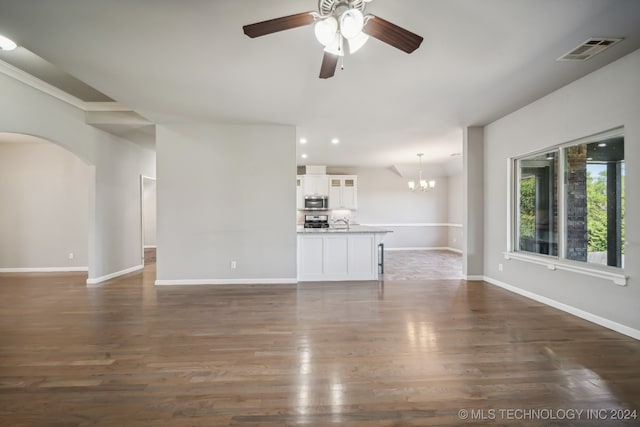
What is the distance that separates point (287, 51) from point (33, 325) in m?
3.98

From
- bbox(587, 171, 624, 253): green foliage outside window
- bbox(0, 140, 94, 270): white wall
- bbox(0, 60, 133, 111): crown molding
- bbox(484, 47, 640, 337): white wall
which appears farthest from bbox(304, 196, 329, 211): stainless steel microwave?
bbox(587, 171, 624, 253): green foliage outside window

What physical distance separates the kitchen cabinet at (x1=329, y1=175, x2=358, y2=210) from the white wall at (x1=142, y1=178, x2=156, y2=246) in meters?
5.97

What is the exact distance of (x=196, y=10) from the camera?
2070 mm

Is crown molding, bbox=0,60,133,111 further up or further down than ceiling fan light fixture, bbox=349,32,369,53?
further up

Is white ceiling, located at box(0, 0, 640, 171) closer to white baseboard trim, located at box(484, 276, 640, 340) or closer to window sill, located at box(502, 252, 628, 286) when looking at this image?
window sill, located at box(502, 252, 628, 286)

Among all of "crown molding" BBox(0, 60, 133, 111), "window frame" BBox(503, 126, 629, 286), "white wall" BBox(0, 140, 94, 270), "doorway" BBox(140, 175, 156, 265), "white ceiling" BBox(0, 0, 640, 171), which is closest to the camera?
"white ceiling" BBox(0, 0, 640, 171)

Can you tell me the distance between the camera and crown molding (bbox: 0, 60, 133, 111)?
3360 mm

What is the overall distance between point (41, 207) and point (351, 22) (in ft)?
24.4

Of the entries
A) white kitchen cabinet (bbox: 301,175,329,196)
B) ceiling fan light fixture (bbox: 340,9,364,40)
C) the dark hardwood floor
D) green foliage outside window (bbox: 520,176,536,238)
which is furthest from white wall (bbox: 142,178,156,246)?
green foliage outside window (bbox: 520,176,536,238)

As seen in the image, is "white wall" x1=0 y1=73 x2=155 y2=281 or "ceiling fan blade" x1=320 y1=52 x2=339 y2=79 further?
"white wall" x1=0 y1=73 x2=155 y2=281

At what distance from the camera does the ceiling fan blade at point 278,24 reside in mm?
1763

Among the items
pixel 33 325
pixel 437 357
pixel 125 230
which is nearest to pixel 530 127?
pixel 437 357

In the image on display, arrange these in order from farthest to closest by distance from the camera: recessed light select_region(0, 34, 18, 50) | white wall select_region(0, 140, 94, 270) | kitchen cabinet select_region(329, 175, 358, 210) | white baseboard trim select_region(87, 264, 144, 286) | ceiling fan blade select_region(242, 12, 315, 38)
→ kitchen cabinet select_region(329, 175, 358, 210) → white wall select_region(0, 140, 94, 270) → white baseboard trim select_region(87, 264, 144, 286) → recessed light select_region(0, 34, 18, 50) → ceiling fan blade select_region(242, 12, 315, 38)

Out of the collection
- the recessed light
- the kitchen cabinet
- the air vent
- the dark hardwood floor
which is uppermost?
the recessed light
